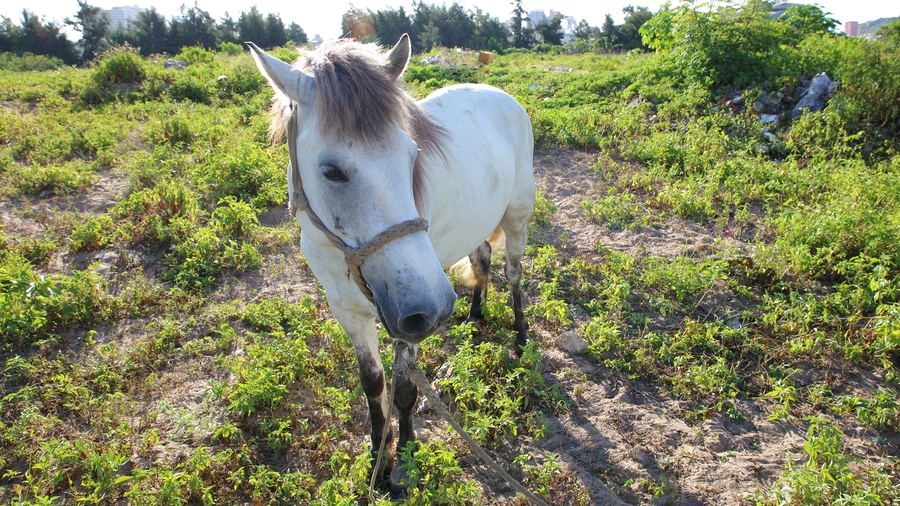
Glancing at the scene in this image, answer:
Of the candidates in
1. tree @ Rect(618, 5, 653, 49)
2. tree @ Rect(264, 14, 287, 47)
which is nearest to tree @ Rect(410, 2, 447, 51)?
tree @ Rect(264, 14, 287, 47)

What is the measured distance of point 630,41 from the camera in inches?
1268

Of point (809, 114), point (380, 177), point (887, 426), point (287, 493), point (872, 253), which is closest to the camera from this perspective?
point (380, 177)

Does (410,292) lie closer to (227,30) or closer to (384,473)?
(384,473)

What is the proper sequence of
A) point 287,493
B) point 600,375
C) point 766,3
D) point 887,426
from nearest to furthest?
point 287,493 → point 887,426 → point 600,375 → point 766,3

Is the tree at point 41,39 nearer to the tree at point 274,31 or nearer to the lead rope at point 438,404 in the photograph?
the tree at point 274,31

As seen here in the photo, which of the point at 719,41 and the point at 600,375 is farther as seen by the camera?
the point at 719,41

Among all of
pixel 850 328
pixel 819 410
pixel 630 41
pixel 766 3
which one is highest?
pixel 630 41

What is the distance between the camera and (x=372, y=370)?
2.49 meters

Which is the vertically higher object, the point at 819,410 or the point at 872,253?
the point at 872,253

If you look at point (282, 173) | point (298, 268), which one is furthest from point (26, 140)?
point (298, 268)

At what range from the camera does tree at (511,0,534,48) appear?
38875 mm

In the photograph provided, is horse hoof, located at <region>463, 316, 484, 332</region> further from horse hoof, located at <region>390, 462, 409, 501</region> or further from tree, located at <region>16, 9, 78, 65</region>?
tree, located at <region>16, 9, 78, 65</region>

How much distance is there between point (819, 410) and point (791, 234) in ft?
6.41

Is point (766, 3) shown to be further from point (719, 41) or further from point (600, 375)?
point (600, 375)
